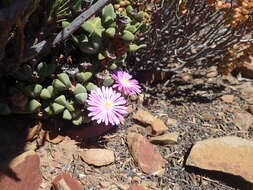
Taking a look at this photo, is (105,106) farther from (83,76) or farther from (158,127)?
(158,127)

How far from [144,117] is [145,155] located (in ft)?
0.98

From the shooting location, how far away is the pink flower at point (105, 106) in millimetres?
1770

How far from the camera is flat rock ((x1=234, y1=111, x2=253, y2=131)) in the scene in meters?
2.17

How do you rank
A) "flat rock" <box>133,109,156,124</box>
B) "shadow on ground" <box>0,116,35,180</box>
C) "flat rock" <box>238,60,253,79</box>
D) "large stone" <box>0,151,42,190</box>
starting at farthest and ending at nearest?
"flat rock" <box>238,60,253,79</box>
"flat rock" <box>133,109,156,124</box>
"shadow on ground" <box>0,116,35,180</box>
"large stone" <box>0,151,42,190</box>

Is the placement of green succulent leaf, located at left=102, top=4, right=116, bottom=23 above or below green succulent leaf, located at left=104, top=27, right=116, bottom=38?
above

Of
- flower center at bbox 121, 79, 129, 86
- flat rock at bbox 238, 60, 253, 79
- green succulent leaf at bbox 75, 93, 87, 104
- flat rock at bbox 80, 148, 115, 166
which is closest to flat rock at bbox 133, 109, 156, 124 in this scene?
flower center at bbox 121, 79, 129, 86

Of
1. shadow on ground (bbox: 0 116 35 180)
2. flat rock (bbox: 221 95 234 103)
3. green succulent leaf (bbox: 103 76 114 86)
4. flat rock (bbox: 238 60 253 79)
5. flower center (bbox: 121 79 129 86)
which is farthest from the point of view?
flat rock (bbox: 238 60 253 79)

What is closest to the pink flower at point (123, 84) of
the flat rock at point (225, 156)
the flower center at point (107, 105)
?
the flower center at point (107, 105)

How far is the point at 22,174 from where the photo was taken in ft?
5.08

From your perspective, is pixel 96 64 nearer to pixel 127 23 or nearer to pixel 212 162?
pixel 127 23

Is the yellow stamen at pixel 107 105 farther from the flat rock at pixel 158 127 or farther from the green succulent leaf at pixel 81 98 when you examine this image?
the flat rock at pixel 158 127

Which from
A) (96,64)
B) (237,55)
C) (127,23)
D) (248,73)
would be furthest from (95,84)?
(248,73)

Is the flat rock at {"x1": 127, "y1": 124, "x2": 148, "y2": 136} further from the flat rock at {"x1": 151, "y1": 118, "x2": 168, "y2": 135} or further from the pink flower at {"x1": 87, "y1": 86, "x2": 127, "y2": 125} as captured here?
the pink flower at {"x1": 87, "y1": 86, "x2": 127, "y2": 125}

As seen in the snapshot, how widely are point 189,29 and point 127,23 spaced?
0.57 m
